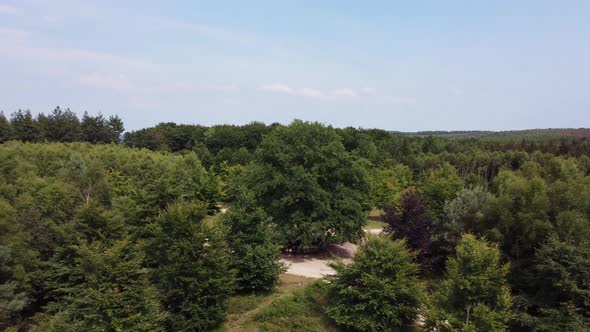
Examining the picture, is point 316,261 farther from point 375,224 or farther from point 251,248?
point 375,224

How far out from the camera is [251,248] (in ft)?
66.3

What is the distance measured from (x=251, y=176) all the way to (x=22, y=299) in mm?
14654

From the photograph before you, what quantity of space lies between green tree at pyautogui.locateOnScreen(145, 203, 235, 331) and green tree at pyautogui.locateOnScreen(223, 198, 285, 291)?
176 centimetres

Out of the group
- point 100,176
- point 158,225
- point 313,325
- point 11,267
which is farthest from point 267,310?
point 100,176

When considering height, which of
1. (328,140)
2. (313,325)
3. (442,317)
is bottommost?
(313,325)

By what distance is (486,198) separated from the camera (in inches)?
905

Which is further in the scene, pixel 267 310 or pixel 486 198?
pixel 486 198

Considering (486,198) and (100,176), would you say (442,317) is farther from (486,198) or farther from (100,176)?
(100,176)

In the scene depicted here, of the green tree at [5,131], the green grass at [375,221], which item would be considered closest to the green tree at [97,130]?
the green tree at [5,131]

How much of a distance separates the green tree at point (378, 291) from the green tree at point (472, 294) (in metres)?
1.59

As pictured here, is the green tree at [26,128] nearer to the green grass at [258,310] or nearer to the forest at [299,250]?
the forest at [299,250]

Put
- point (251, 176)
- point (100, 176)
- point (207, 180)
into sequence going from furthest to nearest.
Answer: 1. point (207, 180)
2. point (100, 176)
3. point (251, 176)

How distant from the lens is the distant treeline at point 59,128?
59125 millimetres

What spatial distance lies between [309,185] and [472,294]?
1224 cm
